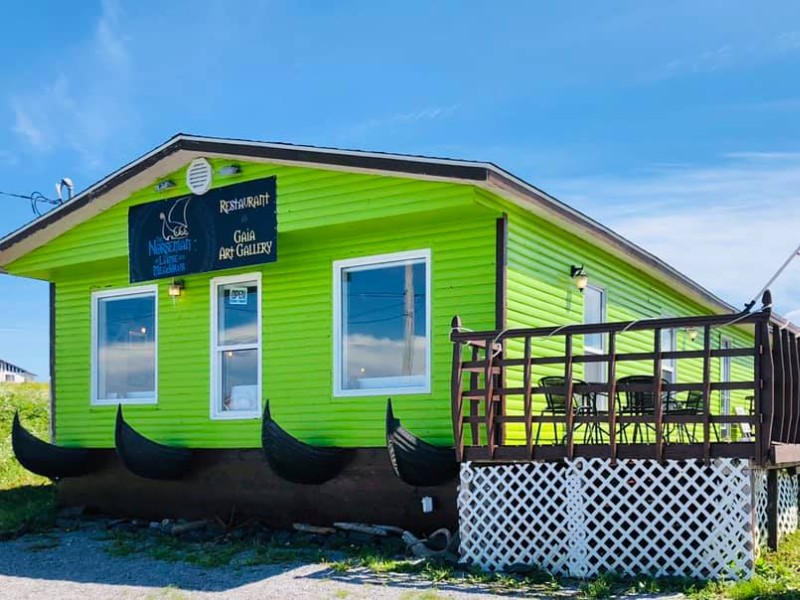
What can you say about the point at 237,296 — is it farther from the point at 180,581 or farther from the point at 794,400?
the point at 794,400

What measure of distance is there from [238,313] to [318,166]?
2.36 metres

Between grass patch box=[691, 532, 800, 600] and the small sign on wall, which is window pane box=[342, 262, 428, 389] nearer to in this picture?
the small sign on wall

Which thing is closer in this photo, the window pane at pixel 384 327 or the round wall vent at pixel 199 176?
the window pane at pixel 384 327

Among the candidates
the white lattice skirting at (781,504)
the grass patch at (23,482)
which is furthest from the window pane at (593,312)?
the grass patch at (23,482)

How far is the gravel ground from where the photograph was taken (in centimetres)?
791

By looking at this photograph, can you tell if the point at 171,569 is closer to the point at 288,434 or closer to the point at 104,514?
the point at 288,434

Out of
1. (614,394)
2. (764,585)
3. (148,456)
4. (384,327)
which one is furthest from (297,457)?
(764,585)

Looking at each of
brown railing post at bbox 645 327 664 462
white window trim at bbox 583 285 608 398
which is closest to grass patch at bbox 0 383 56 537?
white window trim at bbox 583 285 608 398

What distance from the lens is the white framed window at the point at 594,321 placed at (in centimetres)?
1191

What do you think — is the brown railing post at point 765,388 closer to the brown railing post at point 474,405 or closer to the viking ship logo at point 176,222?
the brown railing post at point 474,405

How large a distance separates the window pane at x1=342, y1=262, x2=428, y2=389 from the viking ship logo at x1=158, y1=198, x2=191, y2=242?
7.52ft

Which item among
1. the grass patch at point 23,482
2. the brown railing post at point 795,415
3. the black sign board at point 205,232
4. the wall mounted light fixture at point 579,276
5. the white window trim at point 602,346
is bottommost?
the grass patch at point 23,482

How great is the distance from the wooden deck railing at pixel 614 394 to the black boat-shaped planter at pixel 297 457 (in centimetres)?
167

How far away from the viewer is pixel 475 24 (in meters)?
12.1
